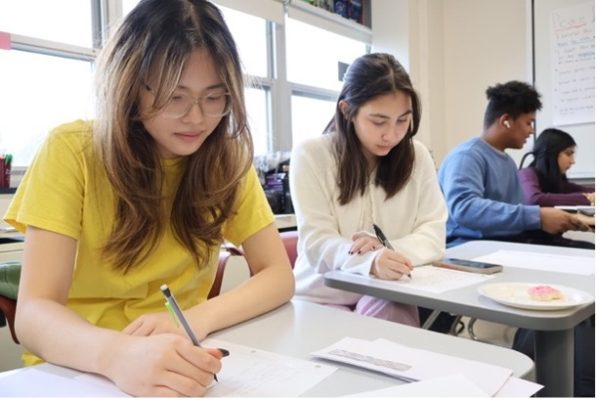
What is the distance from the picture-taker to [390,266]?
1.17m

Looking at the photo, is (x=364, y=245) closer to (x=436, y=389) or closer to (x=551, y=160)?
(x=436, y=389)

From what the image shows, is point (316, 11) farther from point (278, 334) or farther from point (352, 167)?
point (278, 334)

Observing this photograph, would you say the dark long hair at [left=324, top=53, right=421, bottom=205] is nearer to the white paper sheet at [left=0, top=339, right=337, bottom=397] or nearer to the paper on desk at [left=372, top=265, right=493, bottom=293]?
the paper on desk at [left=372, top=265, right=493, bottom=293]

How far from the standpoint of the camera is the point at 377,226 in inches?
58.1

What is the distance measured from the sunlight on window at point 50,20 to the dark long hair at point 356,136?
1.50 metres

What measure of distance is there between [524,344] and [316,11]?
298 centimetres

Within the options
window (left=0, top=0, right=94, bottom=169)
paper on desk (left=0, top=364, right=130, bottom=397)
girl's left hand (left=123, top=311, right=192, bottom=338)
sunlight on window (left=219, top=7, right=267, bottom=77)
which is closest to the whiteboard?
sunlight on window (left=219, top=7, right=267, bottom=77)

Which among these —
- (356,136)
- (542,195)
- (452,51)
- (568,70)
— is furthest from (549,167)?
(356,136)

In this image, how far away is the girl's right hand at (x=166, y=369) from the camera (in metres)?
0.58

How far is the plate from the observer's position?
931mm

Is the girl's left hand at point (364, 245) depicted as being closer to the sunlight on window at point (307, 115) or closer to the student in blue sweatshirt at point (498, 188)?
the student in blue sweatshirt at point (498, 188)

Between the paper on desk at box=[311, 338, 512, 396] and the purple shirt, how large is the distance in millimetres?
2220

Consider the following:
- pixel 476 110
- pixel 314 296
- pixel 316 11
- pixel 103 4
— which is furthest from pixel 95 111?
pixel 476 110

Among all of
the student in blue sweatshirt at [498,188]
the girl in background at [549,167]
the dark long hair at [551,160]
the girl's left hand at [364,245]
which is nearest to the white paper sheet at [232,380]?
the girl's left hand at [364,245]
